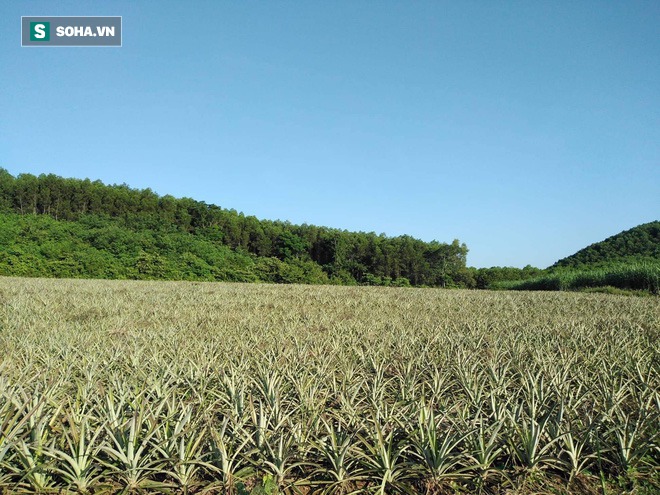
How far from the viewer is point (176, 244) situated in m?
33.9

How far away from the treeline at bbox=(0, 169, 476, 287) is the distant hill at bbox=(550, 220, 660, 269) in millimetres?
11449

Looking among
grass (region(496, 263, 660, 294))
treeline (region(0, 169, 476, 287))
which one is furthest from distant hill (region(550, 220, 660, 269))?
grass (region(496, 263, 660, 294))

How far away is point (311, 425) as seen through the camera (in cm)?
187

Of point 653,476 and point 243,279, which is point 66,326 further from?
point 243,279

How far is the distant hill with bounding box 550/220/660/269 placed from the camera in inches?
1407

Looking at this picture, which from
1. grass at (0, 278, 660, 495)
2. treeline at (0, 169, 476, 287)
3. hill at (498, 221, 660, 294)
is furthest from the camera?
treeline at (0, 169, 476, 287)

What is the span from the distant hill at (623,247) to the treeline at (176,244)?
11.4 m

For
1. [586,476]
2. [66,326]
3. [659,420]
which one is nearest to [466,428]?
[586,476]

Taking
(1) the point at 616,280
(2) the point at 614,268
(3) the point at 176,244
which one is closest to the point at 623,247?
(2) the point at 614,268

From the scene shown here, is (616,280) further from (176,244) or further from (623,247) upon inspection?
(176,244)

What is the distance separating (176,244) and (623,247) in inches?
1655

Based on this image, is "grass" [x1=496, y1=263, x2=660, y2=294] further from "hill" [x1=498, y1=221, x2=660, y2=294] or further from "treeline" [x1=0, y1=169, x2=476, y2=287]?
"treeline" [x1=0, y1=169, x2=476, y2=287]

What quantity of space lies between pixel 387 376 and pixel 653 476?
1.63m

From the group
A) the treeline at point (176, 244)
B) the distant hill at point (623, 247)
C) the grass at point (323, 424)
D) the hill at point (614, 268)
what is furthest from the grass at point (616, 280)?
the treeline at point (176, 244)
